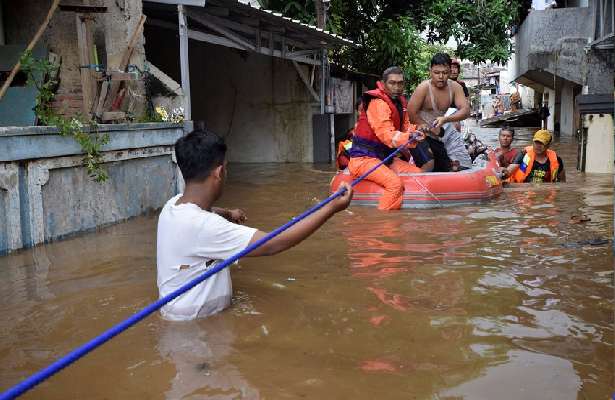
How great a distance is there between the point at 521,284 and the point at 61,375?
2.77m

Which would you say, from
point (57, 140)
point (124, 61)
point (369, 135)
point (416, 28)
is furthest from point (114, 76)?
point (416, 28)

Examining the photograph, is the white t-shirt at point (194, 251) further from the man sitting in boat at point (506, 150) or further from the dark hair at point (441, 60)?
the man sitting in boat at point (506, 150)

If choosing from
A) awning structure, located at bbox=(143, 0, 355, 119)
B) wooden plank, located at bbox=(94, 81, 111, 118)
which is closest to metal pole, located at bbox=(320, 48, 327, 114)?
awning structure, located at bbox=(143, 0, 355, 119)

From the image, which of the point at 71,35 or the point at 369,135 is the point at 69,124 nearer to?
the point at 71,35

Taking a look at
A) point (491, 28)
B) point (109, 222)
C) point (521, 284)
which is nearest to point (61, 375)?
point (521, 284)

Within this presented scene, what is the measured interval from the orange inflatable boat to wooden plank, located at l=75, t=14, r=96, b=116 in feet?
10.2

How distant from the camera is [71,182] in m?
5.98

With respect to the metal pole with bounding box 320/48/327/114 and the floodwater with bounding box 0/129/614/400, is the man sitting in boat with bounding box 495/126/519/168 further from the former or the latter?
the metal pole with bounding box 320/48/327/114

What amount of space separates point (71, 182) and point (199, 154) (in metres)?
3.35

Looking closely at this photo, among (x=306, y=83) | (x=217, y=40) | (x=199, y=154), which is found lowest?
(x=199, y=154)

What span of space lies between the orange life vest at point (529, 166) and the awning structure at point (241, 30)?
448 centimetres

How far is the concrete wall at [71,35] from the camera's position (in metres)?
7.61

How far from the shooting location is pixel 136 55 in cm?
779

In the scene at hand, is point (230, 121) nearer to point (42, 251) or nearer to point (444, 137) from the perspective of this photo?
point (444, 137)
